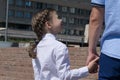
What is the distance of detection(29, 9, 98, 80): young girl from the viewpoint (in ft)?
9.62

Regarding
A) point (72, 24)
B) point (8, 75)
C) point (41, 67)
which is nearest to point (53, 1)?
point (72, 24)

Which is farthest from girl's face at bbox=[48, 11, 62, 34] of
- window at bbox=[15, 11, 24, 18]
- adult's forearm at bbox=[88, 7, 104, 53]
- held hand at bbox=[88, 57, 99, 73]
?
window at bbox=[15, 11, 24, 18]

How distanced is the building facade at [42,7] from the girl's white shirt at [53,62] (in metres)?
51.6

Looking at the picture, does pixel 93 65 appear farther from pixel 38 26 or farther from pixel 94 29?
pixel 38 26

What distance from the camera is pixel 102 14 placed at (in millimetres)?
2387

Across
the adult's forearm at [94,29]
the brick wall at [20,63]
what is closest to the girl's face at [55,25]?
the adult's forearm at [94,29]

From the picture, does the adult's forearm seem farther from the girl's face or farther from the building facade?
the building facade

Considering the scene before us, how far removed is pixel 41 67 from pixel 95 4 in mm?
898

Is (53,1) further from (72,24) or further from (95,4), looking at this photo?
(95,4)

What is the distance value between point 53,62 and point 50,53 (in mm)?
62

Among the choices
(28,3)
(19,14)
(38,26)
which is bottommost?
(19,14)

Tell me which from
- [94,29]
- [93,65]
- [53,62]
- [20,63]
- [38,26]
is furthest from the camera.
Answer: [20,63]

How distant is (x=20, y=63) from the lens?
9.12 metres

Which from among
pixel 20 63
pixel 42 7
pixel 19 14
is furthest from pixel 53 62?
pixel 19 14
